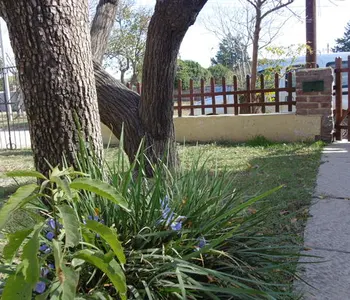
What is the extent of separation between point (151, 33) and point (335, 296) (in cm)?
343

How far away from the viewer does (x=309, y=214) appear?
376cm

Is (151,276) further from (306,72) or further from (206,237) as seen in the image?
(306,72)

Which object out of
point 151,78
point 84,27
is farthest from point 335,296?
point 151,78

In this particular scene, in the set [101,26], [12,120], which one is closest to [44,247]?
[101,26]

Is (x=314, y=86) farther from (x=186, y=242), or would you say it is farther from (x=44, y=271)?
(x=44, y=271)

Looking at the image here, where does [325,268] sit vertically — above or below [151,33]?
below

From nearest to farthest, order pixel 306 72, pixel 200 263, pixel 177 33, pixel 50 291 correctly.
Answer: pixel 50 291, pixel 200 263, pixel 177 33, pixel 306 72

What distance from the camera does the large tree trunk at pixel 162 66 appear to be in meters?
4.50

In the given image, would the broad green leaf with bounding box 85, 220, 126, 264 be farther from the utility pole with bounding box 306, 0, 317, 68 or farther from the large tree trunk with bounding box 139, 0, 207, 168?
the utility pole with bounding box 306, 0, 317, 68

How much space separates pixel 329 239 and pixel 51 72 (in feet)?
7.43

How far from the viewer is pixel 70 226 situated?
1.19 metres

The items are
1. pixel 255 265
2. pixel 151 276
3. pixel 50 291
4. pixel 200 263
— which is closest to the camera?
pixel 50 291

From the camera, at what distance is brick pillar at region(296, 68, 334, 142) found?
26.5ft

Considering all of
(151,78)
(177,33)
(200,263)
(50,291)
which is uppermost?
(177,33)
